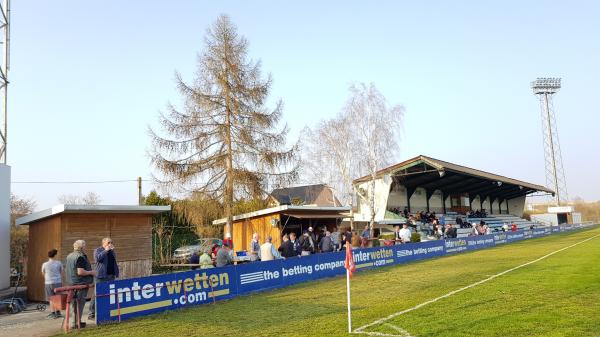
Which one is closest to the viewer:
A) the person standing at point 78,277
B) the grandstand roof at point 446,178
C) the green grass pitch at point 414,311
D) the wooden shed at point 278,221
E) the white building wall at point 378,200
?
the green grass pitch at point 414,311

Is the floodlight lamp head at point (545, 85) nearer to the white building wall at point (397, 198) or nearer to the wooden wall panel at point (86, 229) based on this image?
the white building wall at point (397, 198)

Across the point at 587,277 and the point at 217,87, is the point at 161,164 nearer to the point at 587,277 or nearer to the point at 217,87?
the point at 217,87

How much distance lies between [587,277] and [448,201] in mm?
39905

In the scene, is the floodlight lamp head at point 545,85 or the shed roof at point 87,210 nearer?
the shed roof at point 87,210

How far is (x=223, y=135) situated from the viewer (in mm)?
25359

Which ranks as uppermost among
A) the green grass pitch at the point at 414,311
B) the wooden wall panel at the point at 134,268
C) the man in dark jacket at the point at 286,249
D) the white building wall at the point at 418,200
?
the white building wall at the point at 418,200

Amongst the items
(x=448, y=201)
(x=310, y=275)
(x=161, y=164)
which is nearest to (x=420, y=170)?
(x=448, y=201)

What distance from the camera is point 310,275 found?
1616 cm

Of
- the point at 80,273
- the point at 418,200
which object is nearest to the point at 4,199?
the point at 80,273

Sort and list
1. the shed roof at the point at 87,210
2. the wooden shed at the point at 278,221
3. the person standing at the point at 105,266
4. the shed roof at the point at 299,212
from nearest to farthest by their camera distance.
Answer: the person standing at the point at 105,266 < the shed roof at the point at 87,210 < the shed roof at the point at 299,212 < the wooden shed at the point at 278,221

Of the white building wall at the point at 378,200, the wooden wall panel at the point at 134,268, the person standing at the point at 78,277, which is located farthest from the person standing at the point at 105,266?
the white building wall at the point at 378,200

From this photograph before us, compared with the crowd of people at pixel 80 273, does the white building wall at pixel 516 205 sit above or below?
above

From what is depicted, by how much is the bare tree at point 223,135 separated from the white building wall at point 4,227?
8775mm

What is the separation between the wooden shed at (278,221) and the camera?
22547mm
